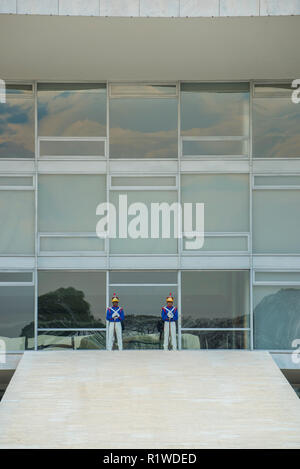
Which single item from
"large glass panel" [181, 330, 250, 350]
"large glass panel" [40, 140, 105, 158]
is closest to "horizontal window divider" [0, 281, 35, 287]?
"large glass panel" [40, 140, 105, 158]

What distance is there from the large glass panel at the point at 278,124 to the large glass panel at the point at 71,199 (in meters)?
4.26

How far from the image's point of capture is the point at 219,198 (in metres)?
15.0

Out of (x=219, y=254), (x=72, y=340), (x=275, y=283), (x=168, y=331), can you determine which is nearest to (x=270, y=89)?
(x=219, y=254)

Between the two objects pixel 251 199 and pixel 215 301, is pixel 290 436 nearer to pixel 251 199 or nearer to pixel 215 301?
pixel 215 301

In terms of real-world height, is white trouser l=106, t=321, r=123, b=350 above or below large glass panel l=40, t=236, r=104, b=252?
below

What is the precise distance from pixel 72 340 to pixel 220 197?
17.3 feet

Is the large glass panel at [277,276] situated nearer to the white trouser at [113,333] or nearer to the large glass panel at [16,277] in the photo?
the white trouser at [113,333]

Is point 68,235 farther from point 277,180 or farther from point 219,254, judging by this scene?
point 277,180

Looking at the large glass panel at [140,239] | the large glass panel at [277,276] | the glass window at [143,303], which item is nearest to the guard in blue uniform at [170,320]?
the glass window at [143,303]

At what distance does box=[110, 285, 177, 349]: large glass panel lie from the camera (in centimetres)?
1478

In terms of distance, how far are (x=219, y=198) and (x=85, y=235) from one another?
3.57 m

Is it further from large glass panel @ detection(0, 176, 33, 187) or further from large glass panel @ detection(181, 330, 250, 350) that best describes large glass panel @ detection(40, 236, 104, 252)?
large glass panel @ detection(181, 330, 250, 350)

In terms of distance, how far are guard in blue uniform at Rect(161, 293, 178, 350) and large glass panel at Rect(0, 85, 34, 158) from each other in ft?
17.2
